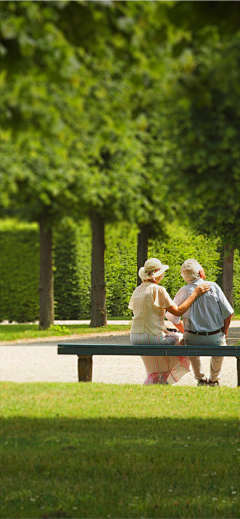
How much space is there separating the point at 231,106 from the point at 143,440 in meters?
5.06

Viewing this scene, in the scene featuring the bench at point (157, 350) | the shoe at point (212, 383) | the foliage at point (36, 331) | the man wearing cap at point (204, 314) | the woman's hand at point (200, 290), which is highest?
the woman's hand at point (200, 290)

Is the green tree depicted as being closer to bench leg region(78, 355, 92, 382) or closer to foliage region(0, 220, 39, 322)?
bench leg region(78, 355, 92, 382)

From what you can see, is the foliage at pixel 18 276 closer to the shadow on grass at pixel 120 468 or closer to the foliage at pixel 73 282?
the foliage at pixel 73 282

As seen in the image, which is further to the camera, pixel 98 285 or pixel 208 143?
pixel 98 285

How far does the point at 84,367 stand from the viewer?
902cm

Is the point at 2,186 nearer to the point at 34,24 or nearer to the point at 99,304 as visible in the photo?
the point at 34,24

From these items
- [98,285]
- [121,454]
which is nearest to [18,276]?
[98,285]

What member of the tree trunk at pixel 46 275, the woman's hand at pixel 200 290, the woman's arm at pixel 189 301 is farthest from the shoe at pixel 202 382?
the tree trunk at pixel 46 275

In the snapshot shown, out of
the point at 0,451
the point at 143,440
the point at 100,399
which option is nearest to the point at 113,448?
the point at 143,440

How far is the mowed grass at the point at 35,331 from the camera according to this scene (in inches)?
623

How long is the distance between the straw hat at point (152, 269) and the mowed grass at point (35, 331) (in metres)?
7.40

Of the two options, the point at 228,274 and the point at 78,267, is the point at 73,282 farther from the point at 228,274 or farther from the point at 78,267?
the point at 228,274

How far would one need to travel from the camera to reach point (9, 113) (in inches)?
161

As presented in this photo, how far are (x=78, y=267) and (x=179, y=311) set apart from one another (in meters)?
9.98
